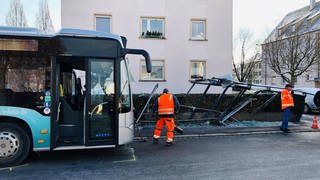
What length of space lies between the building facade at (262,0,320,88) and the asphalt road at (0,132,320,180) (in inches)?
822

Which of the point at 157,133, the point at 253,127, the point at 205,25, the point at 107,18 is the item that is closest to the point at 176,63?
the point at 205,25

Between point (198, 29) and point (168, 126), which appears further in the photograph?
point (198, 29)

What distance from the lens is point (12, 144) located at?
657 centimetres

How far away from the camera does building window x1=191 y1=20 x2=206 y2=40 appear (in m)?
19.7

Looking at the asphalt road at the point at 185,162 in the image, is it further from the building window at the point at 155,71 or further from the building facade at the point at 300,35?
the building facade at the point at 300,35

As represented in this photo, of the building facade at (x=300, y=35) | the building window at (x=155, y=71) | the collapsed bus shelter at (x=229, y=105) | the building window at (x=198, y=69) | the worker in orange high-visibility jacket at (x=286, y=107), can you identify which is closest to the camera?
the worker in orange high-visibility jacket at (x=286, y=107)

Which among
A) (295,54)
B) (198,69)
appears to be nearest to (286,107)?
(198,69)

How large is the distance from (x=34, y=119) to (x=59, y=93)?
2.59ft

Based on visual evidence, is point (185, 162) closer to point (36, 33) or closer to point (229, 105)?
point (36, 33)

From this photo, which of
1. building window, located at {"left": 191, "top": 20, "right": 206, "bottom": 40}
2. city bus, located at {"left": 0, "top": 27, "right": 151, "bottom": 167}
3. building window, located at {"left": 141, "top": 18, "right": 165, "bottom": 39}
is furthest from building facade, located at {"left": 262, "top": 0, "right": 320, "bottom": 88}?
city bus, located at {"left": 0, "top": 27, "right": 151, "bottom": 167}

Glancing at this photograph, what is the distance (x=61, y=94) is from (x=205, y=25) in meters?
14.5

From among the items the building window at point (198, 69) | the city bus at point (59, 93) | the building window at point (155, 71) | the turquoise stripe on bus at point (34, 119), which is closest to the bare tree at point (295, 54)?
the building window at point (198, 69)

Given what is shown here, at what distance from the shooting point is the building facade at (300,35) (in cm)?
2757

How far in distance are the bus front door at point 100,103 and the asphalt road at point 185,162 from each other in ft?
1.92
